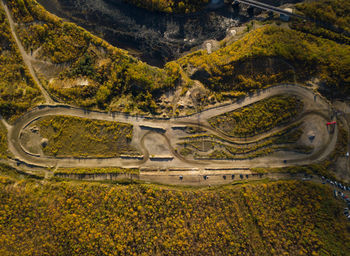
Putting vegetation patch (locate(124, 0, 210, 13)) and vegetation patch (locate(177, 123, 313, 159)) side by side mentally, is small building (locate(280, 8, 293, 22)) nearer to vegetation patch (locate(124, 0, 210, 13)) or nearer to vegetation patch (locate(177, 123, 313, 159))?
vegetation patch (locate(124, 0, 210, 13))

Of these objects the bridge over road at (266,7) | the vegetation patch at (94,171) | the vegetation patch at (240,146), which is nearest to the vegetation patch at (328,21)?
the bridge over road at (266,7)

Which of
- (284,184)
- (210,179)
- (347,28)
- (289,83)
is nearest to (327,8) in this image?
(347,28)

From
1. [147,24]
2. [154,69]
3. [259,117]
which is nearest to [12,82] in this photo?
[154,69]

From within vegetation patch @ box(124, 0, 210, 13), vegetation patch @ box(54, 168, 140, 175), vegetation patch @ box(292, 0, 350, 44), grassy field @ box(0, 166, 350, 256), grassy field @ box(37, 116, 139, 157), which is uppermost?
vegetation patch @ box(124, 0, 210, 13)

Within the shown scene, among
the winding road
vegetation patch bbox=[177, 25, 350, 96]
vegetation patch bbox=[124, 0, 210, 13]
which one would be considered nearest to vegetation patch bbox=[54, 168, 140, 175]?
the winding road

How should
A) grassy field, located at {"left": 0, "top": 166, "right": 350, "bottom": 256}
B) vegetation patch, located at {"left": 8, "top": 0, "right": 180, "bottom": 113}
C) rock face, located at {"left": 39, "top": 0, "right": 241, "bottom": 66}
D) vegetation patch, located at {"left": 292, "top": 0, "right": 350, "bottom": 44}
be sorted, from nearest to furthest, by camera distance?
grassy field, located at {"left": 0, "top": 166, "right": 350, "bottom": 256} → vegetation patch, located at {"left": 8, "top": 0, "right": 180, "bottom": 113} → vegetation patch, located at {"left": 292, "top": 0, "right": 350, "bottom": 44} → rock face, located at {"left": 39, "top": 0, "right": 241, "bottom": 66}

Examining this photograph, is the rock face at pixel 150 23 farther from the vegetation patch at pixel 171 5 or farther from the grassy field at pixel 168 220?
the grassy field at pixel 168 220

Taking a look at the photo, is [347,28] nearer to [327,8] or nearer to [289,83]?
[327,8]
